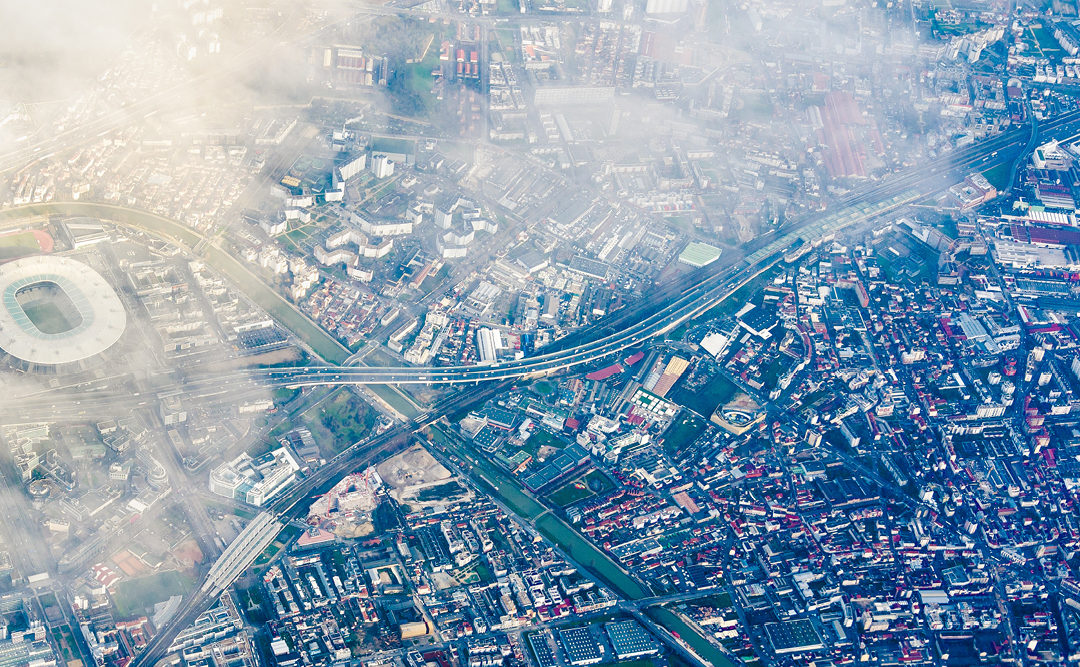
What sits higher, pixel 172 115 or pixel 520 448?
pixel 172 115

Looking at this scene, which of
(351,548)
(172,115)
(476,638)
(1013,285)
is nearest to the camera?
(476,638)

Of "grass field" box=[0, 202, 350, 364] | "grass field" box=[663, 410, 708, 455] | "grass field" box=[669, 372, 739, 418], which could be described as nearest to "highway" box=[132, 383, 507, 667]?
"grass field" box=[0, 202, 350, 364]

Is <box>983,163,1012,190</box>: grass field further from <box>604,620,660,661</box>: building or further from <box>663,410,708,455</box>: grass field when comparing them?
<box>604,620,660,661</box>: building

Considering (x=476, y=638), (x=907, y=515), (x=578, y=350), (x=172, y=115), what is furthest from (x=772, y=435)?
(x=172, y=115)

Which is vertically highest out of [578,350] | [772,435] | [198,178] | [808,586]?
[198,178]

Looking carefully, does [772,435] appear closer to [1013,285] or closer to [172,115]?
[1013,285]

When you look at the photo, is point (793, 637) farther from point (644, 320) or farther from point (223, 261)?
point (223, 261)

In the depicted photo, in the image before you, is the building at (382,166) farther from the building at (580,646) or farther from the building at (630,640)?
the building at (630,640)
